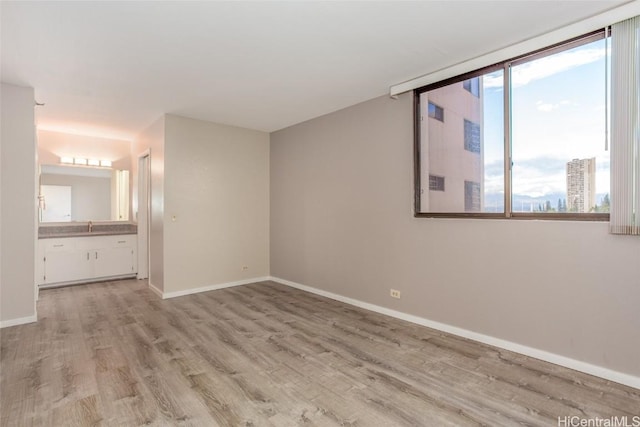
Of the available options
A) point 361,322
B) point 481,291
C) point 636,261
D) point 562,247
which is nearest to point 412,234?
point 481,291

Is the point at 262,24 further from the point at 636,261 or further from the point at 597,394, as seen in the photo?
the point at 597,394

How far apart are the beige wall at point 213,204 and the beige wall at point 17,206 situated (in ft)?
4.87

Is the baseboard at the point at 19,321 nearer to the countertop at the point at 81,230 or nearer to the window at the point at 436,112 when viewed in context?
the countertop at the point at 81,230

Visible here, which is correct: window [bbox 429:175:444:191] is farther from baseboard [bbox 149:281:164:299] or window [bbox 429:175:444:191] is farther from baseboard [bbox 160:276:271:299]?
baseboard [bbox 149:281:164:299]

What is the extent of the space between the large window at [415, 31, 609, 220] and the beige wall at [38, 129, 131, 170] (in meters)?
5.78

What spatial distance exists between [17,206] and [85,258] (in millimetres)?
2151

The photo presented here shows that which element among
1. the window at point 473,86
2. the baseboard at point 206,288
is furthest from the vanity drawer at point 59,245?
the window at point 473,86

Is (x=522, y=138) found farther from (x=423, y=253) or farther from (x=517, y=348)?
(x=517, y=348)

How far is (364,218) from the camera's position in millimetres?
4203

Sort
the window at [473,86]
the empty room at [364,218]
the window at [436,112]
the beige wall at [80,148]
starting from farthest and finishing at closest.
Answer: the beige wall at [80,148] < the window at [436,112] < the window at [473,86] < the empty room at [364,218]

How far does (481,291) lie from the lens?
10.1ft

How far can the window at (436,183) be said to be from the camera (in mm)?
3480

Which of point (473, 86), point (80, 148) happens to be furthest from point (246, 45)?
point (80, 148)

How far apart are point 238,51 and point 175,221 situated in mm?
2881
